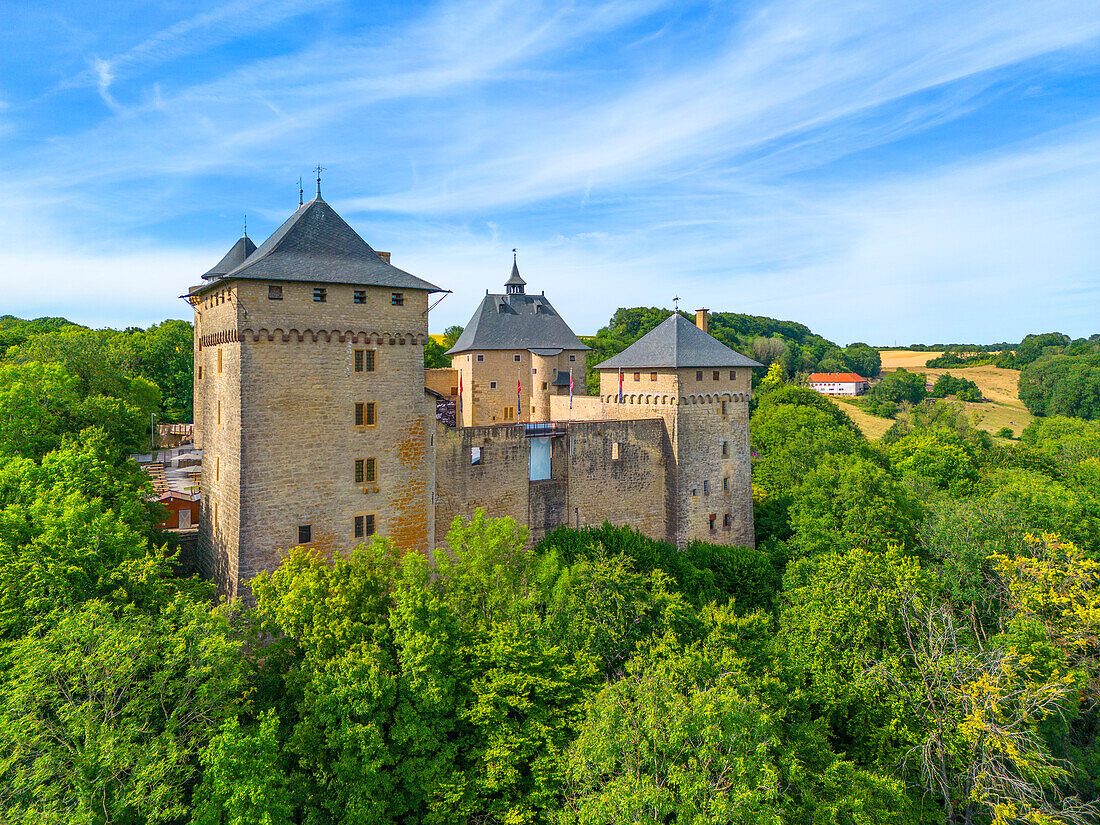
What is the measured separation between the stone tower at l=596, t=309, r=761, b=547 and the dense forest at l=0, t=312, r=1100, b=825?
709 centimetres

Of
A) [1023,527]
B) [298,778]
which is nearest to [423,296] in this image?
[298,778]

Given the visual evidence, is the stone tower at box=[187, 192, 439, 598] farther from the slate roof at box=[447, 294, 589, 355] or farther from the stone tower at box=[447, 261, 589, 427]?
the slate roof at box=[447, 294, 589, 355]

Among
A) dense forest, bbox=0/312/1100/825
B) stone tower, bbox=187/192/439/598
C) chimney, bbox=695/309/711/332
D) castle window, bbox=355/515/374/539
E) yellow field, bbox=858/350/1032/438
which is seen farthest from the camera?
yellow field, bbox=858/350/1032/438

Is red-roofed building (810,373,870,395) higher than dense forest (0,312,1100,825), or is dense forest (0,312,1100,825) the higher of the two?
red-roofed building (810,373,870,395)

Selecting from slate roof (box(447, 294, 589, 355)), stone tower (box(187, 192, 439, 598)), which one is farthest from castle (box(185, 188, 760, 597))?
slate roof (box(447, 294, 589, 355))

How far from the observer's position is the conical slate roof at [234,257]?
30.8 meters

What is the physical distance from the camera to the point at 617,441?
31.3 meters

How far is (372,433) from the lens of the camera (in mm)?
23531

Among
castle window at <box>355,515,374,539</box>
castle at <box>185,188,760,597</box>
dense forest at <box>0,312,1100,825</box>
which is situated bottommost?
dense forest at <box>0,312,1100,825</box>

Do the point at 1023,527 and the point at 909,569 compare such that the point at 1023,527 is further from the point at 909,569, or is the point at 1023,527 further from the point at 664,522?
the point at 664,522

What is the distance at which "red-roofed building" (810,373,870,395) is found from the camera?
10925cm

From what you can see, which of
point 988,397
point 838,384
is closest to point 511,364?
point 838,384

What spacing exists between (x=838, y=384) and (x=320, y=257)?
10526 centimetres

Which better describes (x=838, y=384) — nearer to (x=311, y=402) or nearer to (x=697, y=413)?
(x=697, y=413)
